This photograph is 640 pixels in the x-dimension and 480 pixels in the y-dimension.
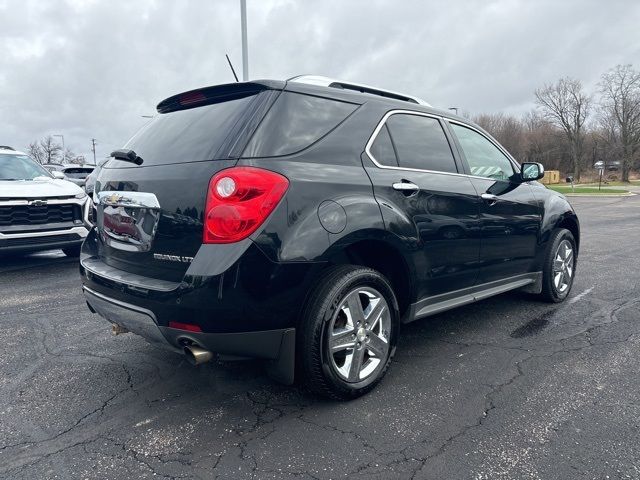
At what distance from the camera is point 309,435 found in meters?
2.46

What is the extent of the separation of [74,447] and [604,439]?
2.63 m

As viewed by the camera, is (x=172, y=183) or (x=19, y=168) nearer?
(x=172, y=183)

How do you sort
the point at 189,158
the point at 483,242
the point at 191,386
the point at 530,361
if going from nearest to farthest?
the point at 189,158 → the point at 191,386 → the point at 530,361 → the point at 483,242

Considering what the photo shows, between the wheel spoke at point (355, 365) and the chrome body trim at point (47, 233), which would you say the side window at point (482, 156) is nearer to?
the wheel spoke at point (355, 365)

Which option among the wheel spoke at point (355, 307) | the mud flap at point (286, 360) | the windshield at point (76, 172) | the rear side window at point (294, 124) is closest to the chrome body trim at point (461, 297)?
the wheel spoke at point (355, 307)

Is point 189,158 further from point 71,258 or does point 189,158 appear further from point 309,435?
point 71,258

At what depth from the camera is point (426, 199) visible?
3.18m

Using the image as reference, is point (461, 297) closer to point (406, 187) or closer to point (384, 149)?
point (406, 187)

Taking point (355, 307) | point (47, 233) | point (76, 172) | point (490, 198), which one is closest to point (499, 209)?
point (490, 198)

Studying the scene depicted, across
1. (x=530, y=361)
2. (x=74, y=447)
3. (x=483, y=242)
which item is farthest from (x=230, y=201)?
(x=530, y=361)

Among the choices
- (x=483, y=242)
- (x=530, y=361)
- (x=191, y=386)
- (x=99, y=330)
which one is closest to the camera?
(x=191, y=386)

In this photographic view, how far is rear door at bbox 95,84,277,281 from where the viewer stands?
2479mm

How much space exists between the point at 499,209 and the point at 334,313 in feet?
6.49

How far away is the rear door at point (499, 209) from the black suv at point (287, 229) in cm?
20
